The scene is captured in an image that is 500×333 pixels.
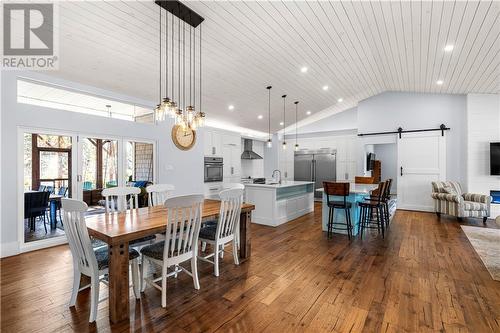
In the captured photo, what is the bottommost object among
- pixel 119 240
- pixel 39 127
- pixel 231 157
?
pixel 119 240

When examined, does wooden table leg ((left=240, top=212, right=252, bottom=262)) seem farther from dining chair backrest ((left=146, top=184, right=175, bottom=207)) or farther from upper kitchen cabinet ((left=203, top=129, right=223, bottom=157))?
upper kitchen cabinet ((left=203, top=129, right=223, bottom=157))

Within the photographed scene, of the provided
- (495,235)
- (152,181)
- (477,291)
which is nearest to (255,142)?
(152,181)

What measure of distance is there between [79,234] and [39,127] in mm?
2637

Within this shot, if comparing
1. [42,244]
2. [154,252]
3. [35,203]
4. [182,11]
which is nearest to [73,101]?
[35,203]

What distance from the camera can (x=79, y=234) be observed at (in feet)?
6.15

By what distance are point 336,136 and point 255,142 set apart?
287 cm

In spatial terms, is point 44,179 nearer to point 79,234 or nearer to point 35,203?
point 35,203

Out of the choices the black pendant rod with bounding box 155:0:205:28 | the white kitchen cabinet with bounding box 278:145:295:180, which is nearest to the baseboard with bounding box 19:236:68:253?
the black pendant rod with bounding box 155:0:205:28

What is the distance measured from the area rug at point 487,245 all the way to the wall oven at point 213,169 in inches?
203

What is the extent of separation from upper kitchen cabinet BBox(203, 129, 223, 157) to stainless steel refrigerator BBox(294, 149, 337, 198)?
11.6 ft

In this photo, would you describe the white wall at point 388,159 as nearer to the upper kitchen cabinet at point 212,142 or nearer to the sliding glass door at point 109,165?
the upper kitchen cabinet at point 212,142

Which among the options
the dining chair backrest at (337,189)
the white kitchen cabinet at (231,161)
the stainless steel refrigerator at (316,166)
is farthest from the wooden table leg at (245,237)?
the stainless steel refrigerator at (316,166)

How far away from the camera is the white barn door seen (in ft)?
20.5

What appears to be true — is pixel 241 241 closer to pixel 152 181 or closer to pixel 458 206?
pixel 152 181
